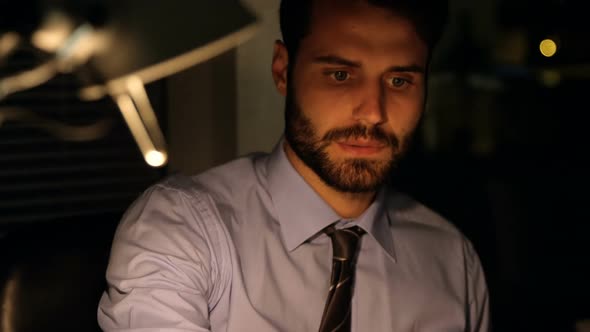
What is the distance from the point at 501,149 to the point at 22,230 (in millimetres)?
2548

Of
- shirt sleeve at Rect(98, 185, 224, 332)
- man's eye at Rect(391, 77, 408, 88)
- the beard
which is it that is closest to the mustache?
the beard

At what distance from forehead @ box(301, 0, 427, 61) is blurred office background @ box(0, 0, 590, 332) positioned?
50 cm

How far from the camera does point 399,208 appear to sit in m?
1.83

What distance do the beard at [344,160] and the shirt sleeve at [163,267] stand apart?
0.22 meters

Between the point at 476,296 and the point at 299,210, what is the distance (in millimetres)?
474

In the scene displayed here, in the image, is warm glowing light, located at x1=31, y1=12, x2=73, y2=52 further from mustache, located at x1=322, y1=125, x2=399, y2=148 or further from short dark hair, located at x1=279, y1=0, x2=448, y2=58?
mustache, located at x1=322, y1=125, x2=399, y2=148

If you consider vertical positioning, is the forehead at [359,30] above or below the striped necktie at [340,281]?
above

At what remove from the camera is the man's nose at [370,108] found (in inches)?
60.1

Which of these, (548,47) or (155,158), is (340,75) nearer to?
(155,158)

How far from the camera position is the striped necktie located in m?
1.51

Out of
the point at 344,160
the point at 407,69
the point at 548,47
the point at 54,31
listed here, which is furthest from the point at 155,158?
the point at 548,47

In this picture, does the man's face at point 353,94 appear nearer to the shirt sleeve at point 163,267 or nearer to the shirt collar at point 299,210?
the shirt collar at point 299,210

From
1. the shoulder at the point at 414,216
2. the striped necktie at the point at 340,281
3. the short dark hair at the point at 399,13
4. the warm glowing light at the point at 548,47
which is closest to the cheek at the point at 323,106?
the short dark hair at the point at 399,13

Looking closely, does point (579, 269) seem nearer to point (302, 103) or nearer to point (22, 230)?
point (302, 103)
